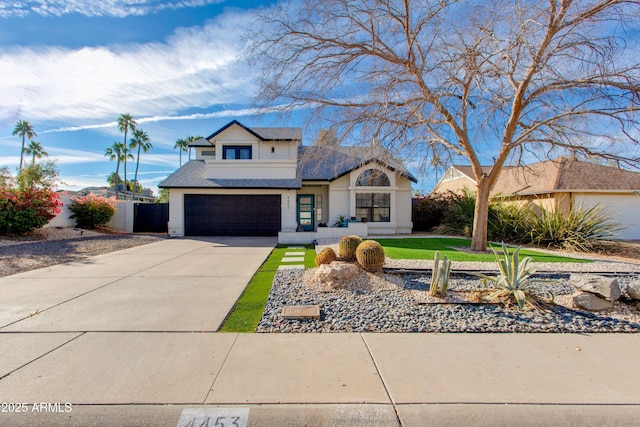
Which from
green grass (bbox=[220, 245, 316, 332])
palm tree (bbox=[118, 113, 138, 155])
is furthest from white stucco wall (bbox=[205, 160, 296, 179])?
palm tree (bbox=[118, 113, 138, 155])

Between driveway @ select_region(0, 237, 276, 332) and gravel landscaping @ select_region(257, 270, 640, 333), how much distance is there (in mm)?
1190

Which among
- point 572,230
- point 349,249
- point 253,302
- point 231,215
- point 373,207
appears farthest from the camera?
point 373,207

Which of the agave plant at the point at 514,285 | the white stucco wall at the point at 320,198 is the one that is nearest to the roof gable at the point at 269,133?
the white stucco wall at the point at 320,198

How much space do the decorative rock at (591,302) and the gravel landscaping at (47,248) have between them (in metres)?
12.2

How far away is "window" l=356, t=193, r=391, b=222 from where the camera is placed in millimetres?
17531

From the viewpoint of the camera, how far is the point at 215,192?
17.1m

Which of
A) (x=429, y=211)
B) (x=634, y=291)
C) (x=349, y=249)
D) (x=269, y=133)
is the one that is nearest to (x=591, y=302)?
(x=634, y=291)

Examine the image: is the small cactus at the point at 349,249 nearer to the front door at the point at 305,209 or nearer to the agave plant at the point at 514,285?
the agave plant at the point at 514,285

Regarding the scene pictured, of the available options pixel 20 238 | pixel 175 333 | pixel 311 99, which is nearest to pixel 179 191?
pixel 20 238

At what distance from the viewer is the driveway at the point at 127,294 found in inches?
184

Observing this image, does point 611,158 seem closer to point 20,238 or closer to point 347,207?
point 347,207

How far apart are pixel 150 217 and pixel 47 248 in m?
8.36

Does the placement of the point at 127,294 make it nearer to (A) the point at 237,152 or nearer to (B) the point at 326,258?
(B) the point at 326,258

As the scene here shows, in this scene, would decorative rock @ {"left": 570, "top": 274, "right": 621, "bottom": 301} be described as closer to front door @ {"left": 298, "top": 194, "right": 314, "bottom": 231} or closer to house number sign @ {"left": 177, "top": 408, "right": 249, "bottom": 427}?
house number sign @ {"left": 177, "top": 408, "right": 249, "bottom": 427}
